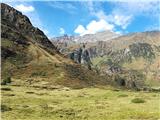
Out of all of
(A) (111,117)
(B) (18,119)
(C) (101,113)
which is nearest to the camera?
(B) (18,119)

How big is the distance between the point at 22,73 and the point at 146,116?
126 m

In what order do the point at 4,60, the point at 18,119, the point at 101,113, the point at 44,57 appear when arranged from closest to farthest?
1. the point at 18,119
2. the point at 101,113
3. the point at 4,60
4. the point at 44,57

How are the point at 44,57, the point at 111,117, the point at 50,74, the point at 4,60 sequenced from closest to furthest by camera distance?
the point at 111,117 < the point at 50,74 < the point at 4,60 < the point at 44,57

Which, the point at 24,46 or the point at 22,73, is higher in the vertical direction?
the point at 24,46

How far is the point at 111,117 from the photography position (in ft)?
109

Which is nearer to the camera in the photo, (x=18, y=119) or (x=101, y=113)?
(x=18, y=119)

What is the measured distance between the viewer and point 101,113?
1416 inches

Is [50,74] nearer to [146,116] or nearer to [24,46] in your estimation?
[24,46]

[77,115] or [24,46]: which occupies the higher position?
[24,46]

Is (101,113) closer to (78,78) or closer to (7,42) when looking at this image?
(78,78)

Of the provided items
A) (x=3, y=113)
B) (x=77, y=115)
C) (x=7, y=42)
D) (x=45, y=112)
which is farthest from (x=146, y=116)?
(x=7, y=42)

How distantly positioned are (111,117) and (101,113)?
2.94m

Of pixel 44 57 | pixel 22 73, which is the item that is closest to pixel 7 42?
pixel 44 57

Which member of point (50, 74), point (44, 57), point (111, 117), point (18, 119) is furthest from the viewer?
point (44, 57)
